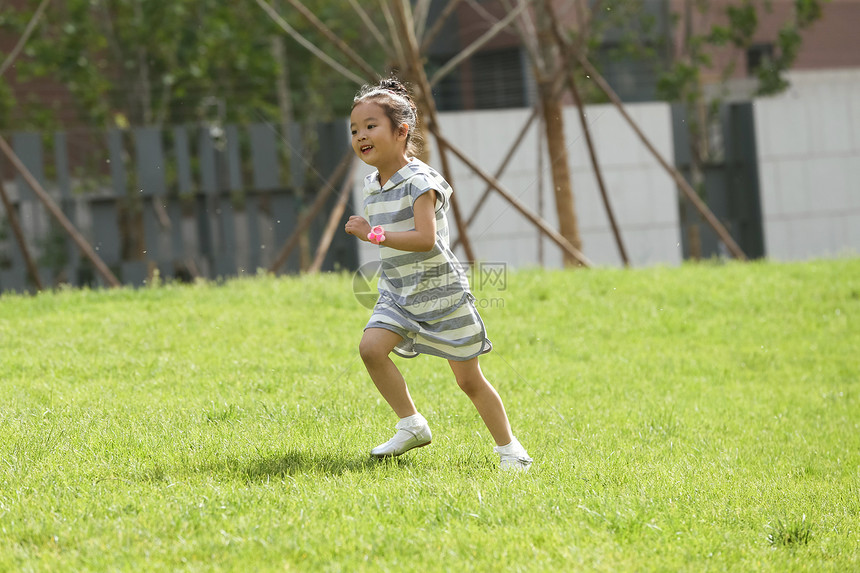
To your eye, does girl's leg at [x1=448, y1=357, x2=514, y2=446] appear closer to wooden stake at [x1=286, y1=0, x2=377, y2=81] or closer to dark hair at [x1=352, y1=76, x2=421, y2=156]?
dark hair at [x1=352, y1=76, x2=421, y2=156]

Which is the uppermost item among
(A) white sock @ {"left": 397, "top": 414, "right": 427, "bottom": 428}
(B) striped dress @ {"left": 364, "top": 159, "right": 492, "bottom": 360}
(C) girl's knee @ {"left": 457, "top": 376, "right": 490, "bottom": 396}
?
(B) striped dress @ {"left": 364, "top": 159, "right": 492, "bottom": 360}

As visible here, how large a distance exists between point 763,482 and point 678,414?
1.26m

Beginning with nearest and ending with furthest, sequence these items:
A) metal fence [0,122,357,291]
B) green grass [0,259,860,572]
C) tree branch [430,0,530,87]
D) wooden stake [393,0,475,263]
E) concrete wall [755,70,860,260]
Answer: green grass [0,259,860,572] < wooden stake [393,0,475,263] < tree branch [430,0,530,87] < metal fence [0,122,357,291] < concrete wall [755,70,860,260]

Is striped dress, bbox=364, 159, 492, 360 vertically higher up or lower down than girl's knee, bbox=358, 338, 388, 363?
higher up

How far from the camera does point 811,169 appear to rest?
671 inches

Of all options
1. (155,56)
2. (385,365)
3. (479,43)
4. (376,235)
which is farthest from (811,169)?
(376,235)

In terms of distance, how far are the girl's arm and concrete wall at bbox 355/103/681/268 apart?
1125 centimetres

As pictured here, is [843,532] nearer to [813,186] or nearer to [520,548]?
[520,548]

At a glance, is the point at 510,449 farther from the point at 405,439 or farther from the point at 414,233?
the point at 414,233

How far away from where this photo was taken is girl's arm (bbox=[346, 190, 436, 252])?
3.72m

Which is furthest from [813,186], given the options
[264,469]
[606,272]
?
[264,469]

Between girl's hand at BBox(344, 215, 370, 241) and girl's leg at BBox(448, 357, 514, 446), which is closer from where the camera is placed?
girl's hand at BBox(344, 215, 370, 241)

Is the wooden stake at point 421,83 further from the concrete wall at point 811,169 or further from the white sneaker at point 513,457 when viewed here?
the concrete wall at point 811,169

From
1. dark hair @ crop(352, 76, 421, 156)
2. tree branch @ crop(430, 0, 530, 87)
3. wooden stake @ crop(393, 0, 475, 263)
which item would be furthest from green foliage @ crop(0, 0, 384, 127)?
dark hair @ crop(352, 76, 421, 156)
